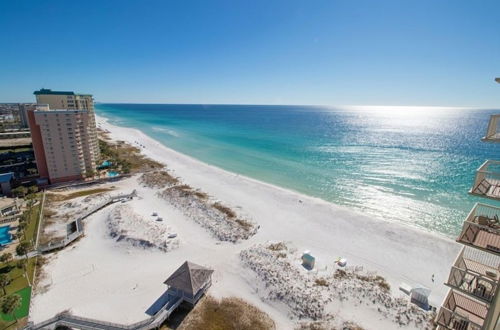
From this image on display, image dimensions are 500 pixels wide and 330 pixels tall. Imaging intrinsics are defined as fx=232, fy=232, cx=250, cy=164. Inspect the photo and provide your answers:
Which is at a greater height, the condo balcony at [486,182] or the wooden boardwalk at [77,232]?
the condo balcony at [486,182]

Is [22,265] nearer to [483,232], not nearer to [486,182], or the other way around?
[483,232]

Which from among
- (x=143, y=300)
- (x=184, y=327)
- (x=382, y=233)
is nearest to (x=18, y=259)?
(x=143, y=300)

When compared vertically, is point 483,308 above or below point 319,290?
above

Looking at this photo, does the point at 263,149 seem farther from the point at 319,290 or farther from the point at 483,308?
the point at 483,308

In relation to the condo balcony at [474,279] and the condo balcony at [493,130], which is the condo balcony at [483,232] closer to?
the condo balcony at [474,279]

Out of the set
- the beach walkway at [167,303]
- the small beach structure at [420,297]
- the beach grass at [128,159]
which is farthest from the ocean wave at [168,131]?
the small beach structure at [420,297]

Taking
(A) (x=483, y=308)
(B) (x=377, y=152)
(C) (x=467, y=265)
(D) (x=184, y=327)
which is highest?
(C) (x=467, y=265)

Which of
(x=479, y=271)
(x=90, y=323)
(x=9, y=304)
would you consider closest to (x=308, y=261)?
(x=479, y=271)
